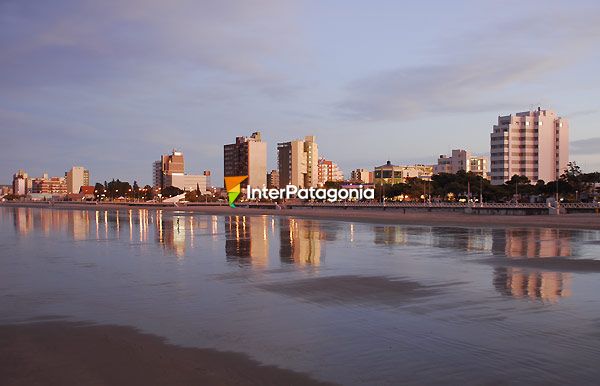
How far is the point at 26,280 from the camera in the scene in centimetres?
1642

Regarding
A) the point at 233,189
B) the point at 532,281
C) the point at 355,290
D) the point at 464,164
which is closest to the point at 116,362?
the point at 355,290

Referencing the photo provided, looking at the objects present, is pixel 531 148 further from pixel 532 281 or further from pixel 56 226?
pixel 532 281

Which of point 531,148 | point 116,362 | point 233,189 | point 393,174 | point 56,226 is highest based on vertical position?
point 531,148

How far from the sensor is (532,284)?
15.4 m

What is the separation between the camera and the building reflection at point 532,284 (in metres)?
13.8

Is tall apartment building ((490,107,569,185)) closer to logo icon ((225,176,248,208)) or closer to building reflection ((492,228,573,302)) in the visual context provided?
logo icon ((225,176,248,208))

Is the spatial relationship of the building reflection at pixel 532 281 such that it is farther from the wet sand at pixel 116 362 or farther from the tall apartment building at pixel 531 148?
the tall apartment building at pixel 531 148

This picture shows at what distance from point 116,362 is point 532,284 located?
1166 centimetres

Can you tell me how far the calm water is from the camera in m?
8.24

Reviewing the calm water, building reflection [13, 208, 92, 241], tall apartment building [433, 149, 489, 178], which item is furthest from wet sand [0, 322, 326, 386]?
tall apartment building [433, 149, 489, 178]

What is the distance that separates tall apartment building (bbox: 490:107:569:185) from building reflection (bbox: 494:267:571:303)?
13321cm

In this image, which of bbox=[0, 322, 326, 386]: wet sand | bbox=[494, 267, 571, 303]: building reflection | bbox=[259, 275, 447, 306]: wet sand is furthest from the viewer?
bbox=[494, 267, 571, 303]: building reflection

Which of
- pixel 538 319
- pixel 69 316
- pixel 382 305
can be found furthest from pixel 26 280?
pixel 538 319

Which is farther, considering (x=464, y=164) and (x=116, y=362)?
(x=464, y=164)
